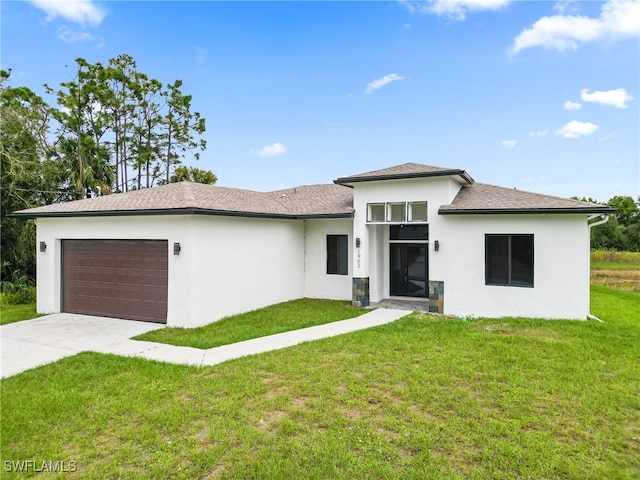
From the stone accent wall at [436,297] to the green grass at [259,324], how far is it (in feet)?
6.91

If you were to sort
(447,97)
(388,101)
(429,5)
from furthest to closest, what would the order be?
1. (388,101)
2. (447,97)
3. (429,5)

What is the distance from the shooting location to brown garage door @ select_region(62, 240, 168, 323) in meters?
9.93

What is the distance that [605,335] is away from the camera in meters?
8.25

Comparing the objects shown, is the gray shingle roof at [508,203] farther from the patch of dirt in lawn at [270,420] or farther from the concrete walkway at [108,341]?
the patch of dirt in lawn at [270,420]

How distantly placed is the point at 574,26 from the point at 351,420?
14212 mm

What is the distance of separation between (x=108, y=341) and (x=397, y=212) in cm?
863

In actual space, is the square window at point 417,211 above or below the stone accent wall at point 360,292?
above

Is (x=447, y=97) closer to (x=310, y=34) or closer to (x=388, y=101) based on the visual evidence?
(x=388, y=101)

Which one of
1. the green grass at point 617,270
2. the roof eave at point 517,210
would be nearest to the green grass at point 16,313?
the roof eave at point 517,210

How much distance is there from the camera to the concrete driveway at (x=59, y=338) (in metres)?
7.08

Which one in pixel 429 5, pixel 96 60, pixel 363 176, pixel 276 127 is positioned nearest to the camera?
pixel 363 176

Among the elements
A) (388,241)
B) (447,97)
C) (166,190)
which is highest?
(447,97)

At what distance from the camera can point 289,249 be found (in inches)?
523

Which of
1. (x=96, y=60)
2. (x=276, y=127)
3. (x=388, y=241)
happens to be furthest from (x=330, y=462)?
(x=96, y=60)
